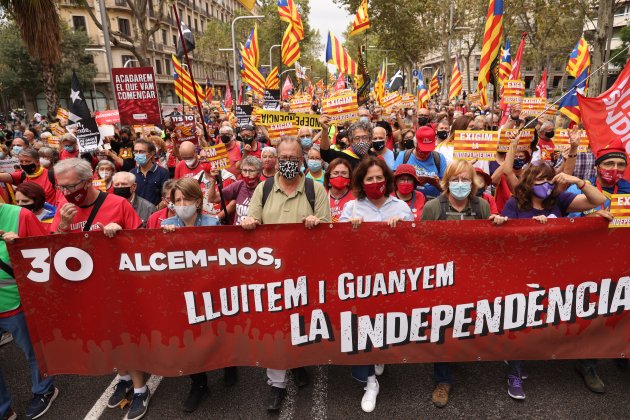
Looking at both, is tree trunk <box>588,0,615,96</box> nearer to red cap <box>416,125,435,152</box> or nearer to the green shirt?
red cap <box>416,125,435,152</box>

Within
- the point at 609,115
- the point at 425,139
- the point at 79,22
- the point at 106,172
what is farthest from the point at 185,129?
the point at 79,22

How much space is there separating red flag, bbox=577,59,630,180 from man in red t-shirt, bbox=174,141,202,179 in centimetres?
448

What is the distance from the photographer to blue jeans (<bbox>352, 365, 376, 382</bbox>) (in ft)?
11.0

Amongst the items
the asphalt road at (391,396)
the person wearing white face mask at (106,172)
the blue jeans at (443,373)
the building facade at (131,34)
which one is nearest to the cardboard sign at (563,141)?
the asphalt road at (391,396)

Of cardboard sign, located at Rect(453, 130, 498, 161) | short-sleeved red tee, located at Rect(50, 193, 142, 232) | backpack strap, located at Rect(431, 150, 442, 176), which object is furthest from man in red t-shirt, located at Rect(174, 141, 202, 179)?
cardboard sign, located at Rect(453, 130, 498, 161)

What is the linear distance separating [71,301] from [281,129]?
3.48 metres

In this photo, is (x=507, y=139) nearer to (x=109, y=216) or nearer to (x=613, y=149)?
(x=613, y=149)

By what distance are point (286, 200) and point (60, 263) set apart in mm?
1751

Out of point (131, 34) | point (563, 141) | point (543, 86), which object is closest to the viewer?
point (563, 141)

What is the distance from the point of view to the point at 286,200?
133 inches

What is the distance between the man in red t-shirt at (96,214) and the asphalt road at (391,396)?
4.9 inches

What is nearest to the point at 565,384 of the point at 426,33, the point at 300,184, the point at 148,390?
the point at 300,184

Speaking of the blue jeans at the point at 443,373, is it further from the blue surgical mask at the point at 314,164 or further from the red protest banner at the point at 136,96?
the red protest banner at the point at 136,96

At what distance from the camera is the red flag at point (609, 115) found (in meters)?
3.34
